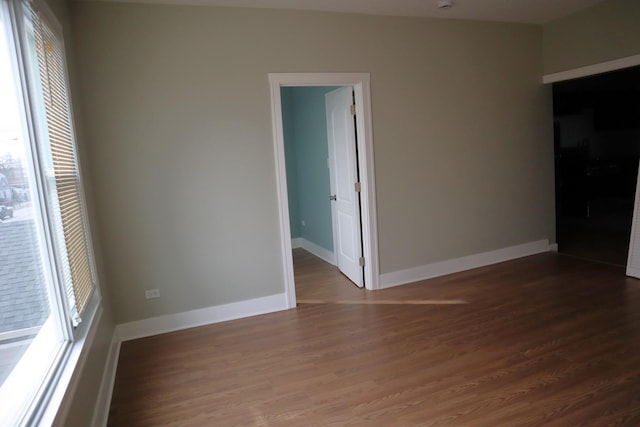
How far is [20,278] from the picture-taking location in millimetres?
1641

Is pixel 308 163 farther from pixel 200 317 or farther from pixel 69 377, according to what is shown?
pixel 69 377

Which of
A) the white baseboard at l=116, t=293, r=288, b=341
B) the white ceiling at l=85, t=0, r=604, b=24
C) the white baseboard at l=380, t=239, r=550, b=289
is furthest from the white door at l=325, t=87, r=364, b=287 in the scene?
the white baseboard at l=116, t=293, r=288, b=341

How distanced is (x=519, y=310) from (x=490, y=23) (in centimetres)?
315

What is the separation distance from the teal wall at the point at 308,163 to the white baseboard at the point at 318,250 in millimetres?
59

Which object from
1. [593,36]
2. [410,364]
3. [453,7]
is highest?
[453,7]

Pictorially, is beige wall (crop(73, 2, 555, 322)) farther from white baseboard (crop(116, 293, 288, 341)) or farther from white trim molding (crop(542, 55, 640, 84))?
white trim molding (crop(542, 55, 640, 84))

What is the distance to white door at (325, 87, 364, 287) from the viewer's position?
13.8 ft

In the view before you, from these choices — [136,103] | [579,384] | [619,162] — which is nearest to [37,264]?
[136,103]

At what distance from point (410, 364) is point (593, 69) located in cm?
390

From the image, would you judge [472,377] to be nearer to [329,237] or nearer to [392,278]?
[392,278]

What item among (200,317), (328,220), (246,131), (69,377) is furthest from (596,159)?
(69,377)

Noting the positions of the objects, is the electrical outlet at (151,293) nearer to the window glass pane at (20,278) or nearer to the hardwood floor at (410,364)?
the hardwood floor at (410,364)

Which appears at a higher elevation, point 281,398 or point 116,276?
point 116,276

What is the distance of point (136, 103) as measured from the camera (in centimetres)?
330
